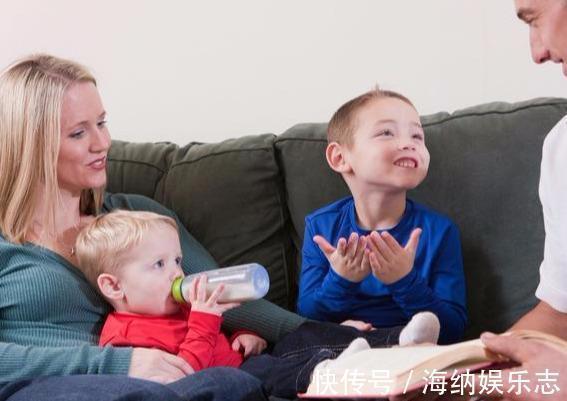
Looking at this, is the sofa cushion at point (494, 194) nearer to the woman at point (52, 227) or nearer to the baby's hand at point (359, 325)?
the baby's hand at point (359, 325)

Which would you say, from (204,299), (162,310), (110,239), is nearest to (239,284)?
(204,299)

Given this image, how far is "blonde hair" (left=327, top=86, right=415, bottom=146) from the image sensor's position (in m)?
1.83

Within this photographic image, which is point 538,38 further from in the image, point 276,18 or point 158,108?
point 158,108

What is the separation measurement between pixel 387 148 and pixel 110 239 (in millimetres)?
608

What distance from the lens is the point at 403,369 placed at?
98 cm

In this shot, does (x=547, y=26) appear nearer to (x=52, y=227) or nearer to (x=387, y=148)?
(x=387, y=148)

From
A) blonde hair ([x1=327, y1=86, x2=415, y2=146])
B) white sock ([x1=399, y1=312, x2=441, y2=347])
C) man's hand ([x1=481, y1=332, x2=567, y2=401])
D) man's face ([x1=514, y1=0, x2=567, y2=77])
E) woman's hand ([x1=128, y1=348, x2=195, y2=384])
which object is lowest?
woman's hand ([x1=128, y1=348, x2=195, y2=384])

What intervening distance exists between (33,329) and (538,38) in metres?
1.07

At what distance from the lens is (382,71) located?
7.23 feet

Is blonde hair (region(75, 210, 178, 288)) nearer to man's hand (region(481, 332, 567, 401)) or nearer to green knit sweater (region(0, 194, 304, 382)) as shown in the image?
green knit sweater (region(0, 194, 304, 382))

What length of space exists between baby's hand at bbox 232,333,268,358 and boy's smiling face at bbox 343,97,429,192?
403mm

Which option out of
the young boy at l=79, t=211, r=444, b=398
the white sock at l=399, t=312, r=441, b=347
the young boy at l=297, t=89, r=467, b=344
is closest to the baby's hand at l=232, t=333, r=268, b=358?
the young boy at l=79, t=211, r=444, b=398

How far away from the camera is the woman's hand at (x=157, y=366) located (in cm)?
146

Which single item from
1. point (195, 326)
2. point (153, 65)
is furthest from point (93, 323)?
point (153, 65)
